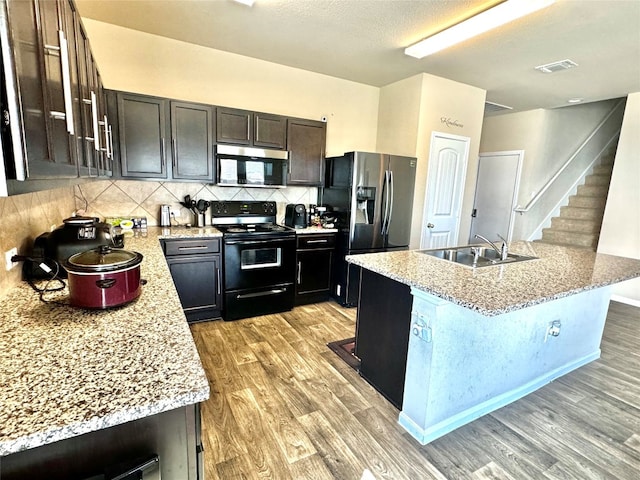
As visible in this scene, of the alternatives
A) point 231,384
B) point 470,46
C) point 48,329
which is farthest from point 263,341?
point 470,46

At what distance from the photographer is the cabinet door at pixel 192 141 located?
3176 millimetres

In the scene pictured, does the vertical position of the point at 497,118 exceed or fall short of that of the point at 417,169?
it exceeds it

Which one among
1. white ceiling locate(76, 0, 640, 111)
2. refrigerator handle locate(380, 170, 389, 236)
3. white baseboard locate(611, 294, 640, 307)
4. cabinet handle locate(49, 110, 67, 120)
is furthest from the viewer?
white baseboard locate(611, 294, 640, 307)

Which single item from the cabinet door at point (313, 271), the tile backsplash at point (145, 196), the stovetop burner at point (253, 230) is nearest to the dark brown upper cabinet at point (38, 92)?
the stovetop burner at point (253, 230)

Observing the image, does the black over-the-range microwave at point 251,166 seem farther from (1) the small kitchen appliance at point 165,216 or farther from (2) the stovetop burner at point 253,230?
(1) the small kitchen appliance at point 165,216

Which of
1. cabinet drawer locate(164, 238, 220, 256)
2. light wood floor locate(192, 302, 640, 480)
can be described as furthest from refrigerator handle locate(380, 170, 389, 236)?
cabinet drawer locate(164, 238, 220, 256)

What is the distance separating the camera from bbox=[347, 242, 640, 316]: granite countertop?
154cm

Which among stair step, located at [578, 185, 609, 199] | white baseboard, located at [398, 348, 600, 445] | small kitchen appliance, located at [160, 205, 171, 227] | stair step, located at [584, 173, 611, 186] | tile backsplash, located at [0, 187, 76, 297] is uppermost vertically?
stair step, located at [584, 173, 611, 186]

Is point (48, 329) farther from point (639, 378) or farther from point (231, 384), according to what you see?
point (639, 378)

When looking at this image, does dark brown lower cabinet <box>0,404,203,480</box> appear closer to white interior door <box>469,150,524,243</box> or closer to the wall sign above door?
the wall sign above door

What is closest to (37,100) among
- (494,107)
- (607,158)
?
(494,107)

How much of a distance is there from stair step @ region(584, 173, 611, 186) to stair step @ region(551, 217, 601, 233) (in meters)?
0.83

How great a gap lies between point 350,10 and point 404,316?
7.87ft

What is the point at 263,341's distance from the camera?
9.70 ft
